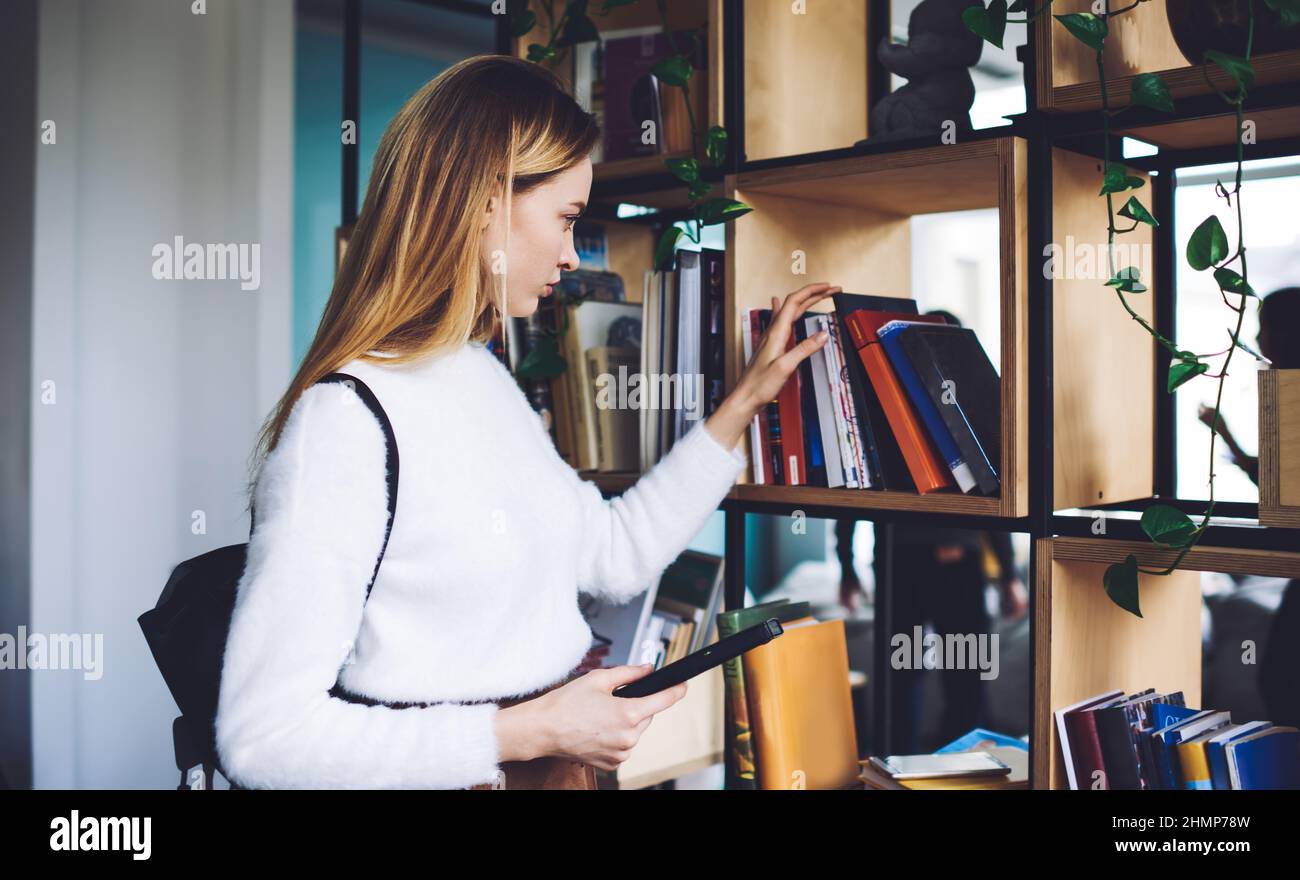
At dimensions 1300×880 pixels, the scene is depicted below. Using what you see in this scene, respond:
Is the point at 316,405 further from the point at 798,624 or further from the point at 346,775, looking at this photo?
the point at 798,624

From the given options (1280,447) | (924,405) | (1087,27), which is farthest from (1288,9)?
(924,405)

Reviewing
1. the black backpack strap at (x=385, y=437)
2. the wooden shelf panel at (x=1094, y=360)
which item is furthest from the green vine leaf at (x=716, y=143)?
the black backpack strap at (x=385, y=437)

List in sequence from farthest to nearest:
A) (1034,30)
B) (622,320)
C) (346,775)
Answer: (622,320) < (1034,30) < (346,775)

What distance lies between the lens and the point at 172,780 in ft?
10.2

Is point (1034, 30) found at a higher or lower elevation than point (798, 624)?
higher

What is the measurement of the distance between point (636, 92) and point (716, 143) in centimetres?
31

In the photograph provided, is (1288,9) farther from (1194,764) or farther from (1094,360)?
(1194,764)

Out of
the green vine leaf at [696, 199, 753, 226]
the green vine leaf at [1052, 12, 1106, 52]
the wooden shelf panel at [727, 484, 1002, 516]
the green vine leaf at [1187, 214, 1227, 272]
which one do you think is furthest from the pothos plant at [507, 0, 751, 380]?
the green vine leaf at [1187, 214, 1227, 272]

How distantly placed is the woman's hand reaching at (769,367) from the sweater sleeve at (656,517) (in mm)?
33

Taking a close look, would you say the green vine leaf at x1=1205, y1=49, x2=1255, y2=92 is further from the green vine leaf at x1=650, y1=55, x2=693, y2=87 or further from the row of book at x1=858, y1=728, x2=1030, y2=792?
the row of book at x1=858, y1=728, x2=1030, y2=792

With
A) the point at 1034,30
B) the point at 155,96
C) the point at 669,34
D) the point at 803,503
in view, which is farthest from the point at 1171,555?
the point at 155,96
